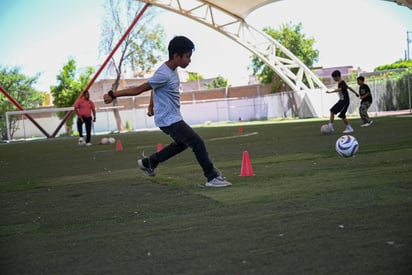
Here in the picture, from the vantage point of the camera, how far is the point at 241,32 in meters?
49.3

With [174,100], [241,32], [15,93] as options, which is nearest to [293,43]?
[241,32]

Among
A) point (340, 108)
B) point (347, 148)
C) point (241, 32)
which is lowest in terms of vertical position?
point (347, 148)

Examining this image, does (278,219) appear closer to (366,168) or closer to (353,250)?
(353,250)

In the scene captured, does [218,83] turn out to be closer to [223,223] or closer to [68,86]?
[68,86]

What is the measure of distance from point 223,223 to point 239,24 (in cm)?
4480

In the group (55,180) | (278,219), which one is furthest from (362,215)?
(55,180)

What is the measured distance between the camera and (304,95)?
44.7m

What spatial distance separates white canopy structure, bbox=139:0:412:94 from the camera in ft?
148

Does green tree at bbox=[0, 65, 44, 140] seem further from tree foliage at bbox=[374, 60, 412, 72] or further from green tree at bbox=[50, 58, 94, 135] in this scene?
tree foliage at bbox=[374, 60, 412, 72]

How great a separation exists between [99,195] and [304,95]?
1505 inches

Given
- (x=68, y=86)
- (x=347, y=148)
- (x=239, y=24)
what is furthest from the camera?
(x=68, y=86)

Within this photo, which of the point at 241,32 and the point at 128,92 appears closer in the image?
the point at 128,92

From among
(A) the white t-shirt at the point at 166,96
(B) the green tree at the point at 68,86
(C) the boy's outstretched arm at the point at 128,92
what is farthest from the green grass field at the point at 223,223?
(B) the green tree at the point at 68,86

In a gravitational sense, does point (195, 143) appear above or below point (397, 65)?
below
